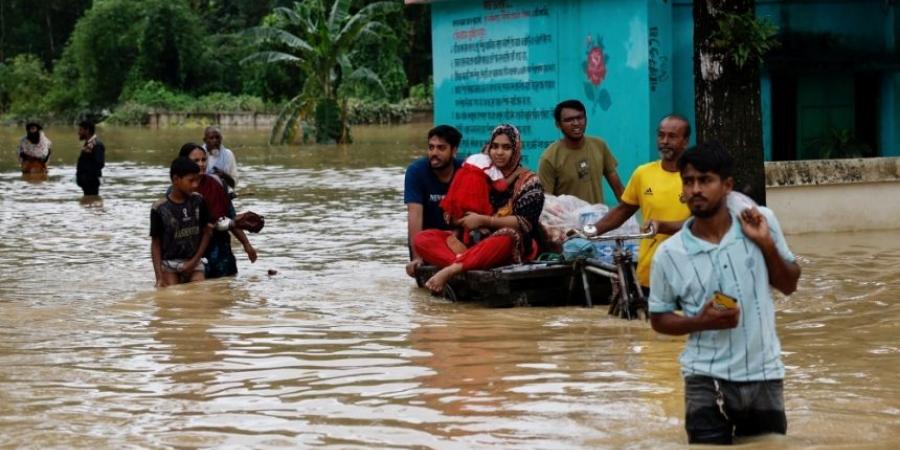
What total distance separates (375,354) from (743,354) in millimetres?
3684

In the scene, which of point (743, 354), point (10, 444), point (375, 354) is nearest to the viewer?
point (743, 354)

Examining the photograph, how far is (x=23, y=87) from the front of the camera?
230ft

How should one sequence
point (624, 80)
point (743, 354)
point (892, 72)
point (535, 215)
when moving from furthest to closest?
point (892, 72), point (624, 80), point (535, 215), point (743, 354)

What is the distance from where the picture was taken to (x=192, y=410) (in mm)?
7215

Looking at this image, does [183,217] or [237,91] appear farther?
[237,91]

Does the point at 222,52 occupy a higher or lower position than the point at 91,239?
higher

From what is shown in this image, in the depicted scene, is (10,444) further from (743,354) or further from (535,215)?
(535,215)

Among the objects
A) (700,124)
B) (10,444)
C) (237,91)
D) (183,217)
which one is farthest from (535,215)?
(237,91)

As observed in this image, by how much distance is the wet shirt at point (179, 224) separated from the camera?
11.4 m

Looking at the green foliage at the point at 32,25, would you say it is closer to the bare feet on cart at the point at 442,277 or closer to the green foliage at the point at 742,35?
the green foliage at the point at 742,35

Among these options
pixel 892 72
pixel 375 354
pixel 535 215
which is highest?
pixel 892 72

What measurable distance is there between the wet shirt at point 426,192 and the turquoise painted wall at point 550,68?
4.36m

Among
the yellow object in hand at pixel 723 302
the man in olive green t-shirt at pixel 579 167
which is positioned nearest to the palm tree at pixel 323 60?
the man in olive green t-shirt at pixel 579 167

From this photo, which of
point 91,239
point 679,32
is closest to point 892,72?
point 679,32
